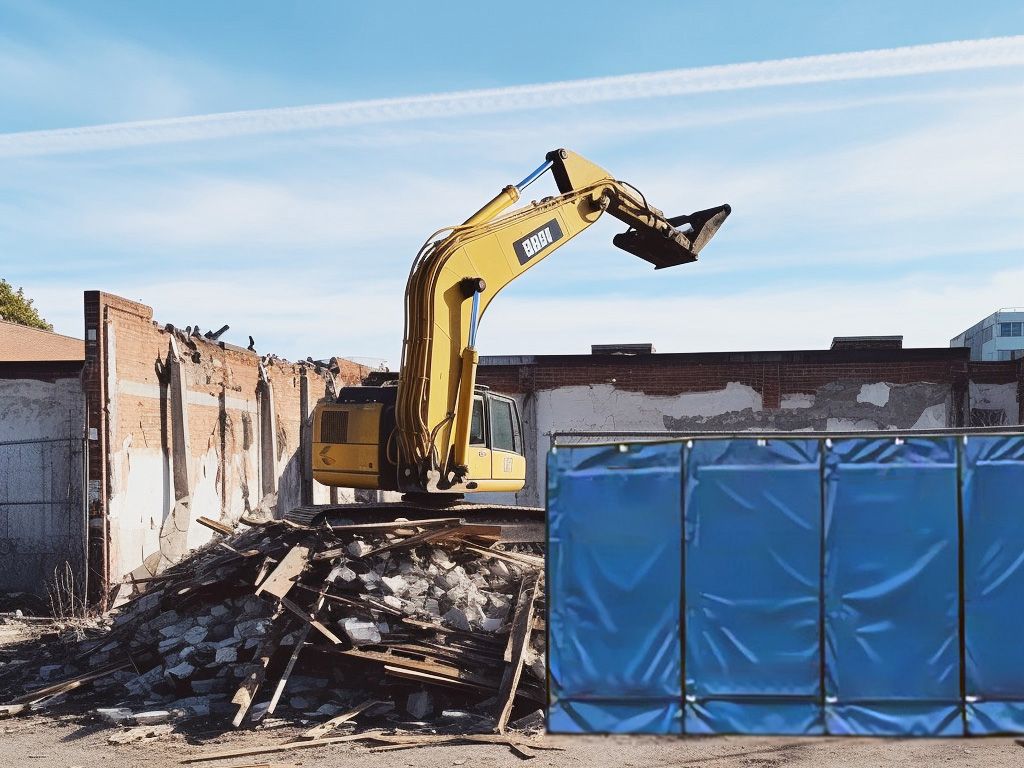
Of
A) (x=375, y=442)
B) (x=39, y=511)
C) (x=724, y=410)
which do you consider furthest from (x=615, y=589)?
(x=724, y=410)

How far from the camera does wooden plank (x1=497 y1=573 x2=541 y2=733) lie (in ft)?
31.5

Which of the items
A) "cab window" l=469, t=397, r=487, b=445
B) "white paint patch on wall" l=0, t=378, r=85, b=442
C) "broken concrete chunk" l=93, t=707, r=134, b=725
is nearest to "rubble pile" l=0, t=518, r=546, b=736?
"broken concrete chunk" l=93, t=707, r=134, b=725

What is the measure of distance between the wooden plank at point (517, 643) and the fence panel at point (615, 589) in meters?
2.38

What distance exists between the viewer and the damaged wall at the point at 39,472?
15.6 m

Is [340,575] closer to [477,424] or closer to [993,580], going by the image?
[477,424]

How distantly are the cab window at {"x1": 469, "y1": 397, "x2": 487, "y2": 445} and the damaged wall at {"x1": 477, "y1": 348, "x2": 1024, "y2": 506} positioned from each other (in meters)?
10.3

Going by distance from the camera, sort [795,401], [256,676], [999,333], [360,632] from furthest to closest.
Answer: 1. [999,333]
2. [795,401]
3. [360,632]
4. [256,676]

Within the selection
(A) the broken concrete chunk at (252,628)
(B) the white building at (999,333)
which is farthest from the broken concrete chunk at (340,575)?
(B) the white building at (999,333)

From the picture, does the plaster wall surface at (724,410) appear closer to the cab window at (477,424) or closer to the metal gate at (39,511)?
the cab window at (477,424)

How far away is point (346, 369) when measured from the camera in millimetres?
26141

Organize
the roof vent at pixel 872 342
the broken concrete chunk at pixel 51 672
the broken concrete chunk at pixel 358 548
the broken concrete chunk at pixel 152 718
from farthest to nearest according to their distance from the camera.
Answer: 1. the roof vent at pixel 872 342
2. the broken concrete chunk at pixel 358 548
3. the broken concrete chunk at pixel 51 672
4. the broken concrete chunk at pixel 152 718

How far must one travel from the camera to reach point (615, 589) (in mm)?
7402

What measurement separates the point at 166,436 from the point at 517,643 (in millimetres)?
8695

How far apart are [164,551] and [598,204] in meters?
8.93
